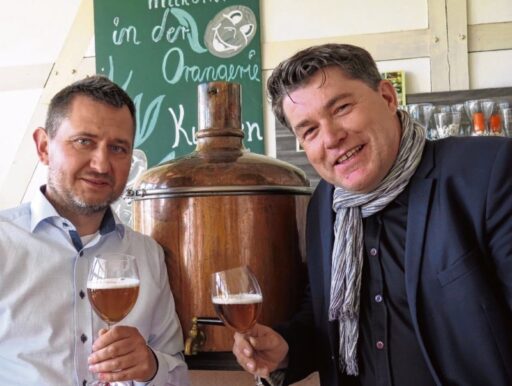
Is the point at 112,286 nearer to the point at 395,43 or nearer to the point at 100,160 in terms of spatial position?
the point at 100,160

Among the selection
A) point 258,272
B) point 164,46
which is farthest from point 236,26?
point 258,272

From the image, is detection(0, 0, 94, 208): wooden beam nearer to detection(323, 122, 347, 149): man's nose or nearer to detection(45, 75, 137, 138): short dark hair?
detection(45, 75, 137, 138): short dark hair

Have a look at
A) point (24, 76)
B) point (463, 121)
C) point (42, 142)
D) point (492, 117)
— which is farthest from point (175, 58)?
point (42, 142)

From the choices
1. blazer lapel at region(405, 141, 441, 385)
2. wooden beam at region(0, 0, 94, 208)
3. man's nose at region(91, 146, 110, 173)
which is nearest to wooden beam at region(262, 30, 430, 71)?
wooden beam at region(0, 0, 94, 208)

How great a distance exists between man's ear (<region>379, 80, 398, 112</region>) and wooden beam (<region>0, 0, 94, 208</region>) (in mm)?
3521

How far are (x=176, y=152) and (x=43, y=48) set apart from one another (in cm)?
147

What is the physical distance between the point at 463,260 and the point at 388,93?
21.8 inches

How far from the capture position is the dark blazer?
60.8 inches

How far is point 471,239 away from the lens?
1.61 m

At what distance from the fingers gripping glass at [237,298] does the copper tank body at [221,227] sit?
1.83 feet

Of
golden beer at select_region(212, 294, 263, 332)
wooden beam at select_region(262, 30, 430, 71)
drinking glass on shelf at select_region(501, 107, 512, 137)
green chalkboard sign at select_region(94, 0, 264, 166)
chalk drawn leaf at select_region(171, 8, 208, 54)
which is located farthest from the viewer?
chalk drawn leaf at select_region(171, 8, 208, 54)

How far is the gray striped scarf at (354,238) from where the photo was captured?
1743mm

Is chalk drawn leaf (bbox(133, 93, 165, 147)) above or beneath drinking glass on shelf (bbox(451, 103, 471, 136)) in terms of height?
above

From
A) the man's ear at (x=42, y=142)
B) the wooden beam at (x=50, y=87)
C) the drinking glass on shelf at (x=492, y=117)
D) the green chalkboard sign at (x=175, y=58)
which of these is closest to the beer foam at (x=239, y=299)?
the man's ear at (x=42, y=142)
